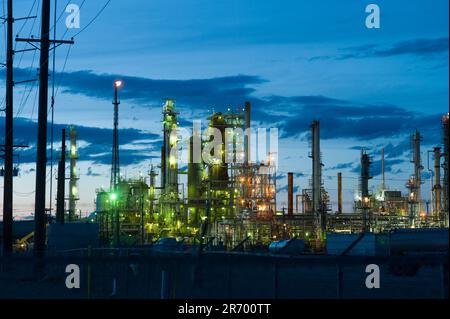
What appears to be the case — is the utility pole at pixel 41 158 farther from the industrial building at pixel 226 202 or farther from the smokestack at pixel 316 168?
the smokestack at pixel 316 168

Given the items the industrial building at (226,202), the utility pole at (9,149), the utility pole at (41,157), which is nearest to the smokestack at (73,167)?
the industrial building at (226,202)

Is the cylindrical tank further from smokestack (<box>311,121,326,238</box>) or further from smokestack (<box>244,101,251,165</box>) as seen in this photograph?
smokestack (<box>311,121,326,238</box>)

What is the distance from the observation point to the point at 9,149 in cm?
4175

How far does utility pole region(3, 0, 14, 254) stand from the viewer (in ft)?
130

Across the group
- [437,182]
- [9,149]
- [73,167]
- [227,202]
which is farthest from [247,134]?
[9,149]

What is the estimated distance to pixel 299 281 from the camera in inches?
1137

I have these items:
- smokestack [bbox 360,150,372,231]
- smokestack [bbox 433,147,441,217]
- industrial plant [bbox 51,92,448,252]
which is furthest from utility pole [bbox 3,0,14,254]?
smokestack [bbox 433,147,441,217]

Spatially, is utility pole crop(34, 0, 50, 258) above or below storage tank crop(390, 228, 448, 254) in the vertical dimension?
above

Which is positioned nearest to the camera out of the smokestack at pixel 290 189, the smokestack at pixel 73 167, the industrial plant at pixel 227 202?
the industrial plant at pixel 227 202

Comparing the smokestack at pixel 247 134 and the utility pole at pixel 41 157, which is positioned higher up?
the smokestack at pixel 247 134

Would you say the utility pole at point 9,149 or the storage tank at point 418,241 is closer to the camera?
the storage tank at point 418,241

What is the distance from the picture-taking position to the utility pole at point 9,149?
39.7 meters

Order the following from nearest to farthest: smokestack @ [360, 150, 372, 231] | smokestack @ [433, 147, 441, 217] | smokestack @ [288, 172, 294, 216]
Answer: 1. smokestack @ [360, 150, 372, 231]
2. smokestack @ [433, 147, 441, 217]
3. smokestack @ [288, 172, 294, 216]
